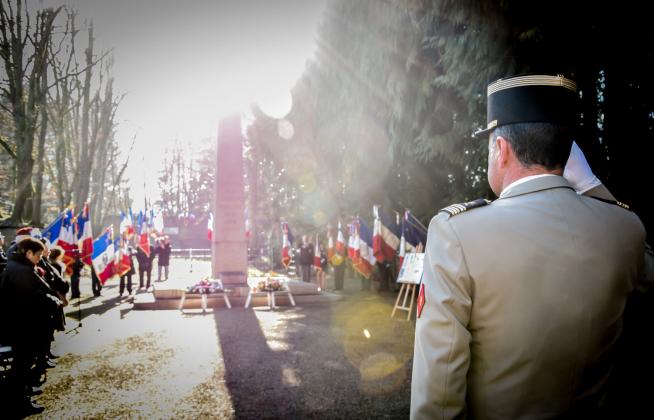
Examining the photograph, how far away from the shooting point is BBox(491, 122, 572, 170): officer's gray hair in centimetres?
153

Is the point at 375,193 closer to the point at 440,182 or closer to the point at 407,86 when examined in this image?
the point at 440,182

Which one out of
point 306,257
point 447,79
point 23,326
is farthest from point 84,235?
point 447,79

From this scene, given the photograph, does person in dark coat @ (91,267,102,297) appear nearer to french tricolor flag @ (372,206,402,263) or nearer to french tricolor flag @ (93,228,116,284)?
french tricolor flag @ (93,228,116,284)

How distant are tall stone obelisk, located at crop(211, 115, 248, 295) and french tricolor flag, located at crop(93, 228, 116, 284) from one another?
3834mm

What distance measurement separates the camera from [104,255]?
40.3 ft

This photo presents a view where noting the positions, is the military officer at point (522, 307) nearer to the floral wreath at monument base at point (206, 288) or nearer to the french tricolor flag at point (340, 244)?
the floral wreath at monument base at point (206, 288)

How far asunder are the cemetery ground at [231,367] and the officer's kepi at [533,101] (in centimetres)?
395

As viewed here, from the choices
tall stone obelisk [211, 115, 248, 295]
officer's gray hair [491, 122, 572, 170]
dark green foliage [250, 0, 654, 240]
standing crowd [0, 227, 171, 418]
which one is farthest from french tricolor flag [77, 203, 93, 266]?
officer's gray hair [491, 122, 572, 170]

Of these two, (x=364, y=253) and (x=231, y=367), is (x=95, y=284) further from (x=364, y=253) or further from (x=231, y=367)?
(x=231, y=367)

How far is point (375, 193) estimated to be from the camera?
52.7 feet

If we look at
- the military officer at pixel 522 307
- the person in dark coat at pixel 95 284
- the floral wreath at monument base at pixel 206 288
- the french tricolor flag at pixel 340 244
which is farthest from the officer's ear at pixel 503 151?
the person in dark coat at pixel 95 284

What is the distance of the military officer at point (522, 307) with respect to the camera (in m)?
1.35

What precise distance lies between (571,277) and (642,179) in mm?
5848

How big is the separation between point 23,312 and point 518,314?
20.4 feet
